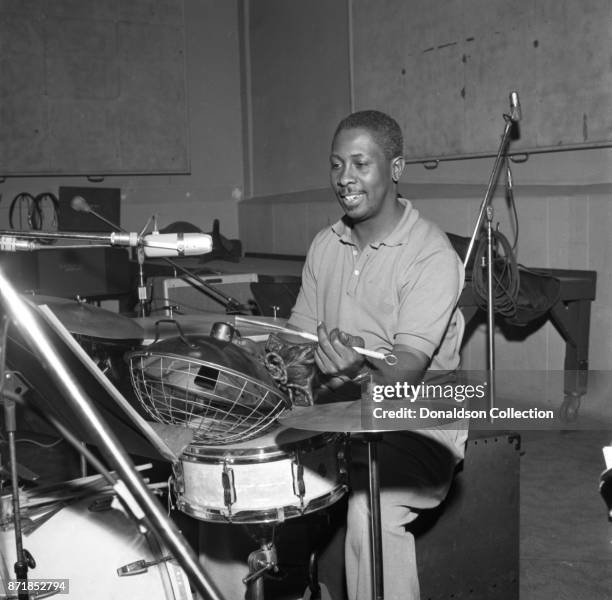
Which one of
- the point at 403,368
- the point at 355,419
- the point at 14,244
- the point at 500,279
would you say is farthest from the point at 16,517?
the point at 500,279

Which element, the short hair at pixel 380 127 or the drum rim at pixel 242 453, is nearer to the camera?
the drum rim at pixel 242 453

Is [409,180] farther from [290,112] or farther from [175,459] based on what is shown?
[175,459]

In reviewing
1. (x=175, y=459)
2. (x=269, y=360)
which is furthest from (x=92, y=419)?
(x=269, y=360)

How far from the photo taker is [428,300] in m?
2.37

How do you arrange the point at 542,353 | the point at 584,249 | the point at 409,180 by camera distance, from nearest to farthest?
1. the point at 584,249
2. the point at 542,353
3. the point at 409,180

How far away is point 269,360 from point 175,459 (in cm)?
60

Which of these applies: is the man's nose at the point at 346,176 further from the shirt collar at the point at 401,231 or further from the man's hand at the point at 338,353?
the man's hand at the point at 338,353

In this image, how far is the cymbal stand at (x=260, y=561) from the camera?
2.06 metres

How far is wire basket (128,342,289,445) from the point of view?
1.81 meters

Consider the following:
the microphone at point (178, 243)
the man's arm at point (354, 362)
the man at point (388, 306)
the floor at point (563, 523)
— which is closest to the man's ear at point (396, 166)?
the man at point (388, 306)

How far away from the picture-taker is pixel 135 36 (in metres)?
9.23

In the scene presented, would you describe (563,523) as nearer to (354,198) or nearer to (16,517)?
(354,198)

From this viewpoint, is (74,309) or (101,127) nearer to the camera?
(74,309)

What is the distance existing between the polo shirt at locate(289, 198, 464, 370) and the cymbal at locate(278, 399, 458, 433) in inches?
21.0
